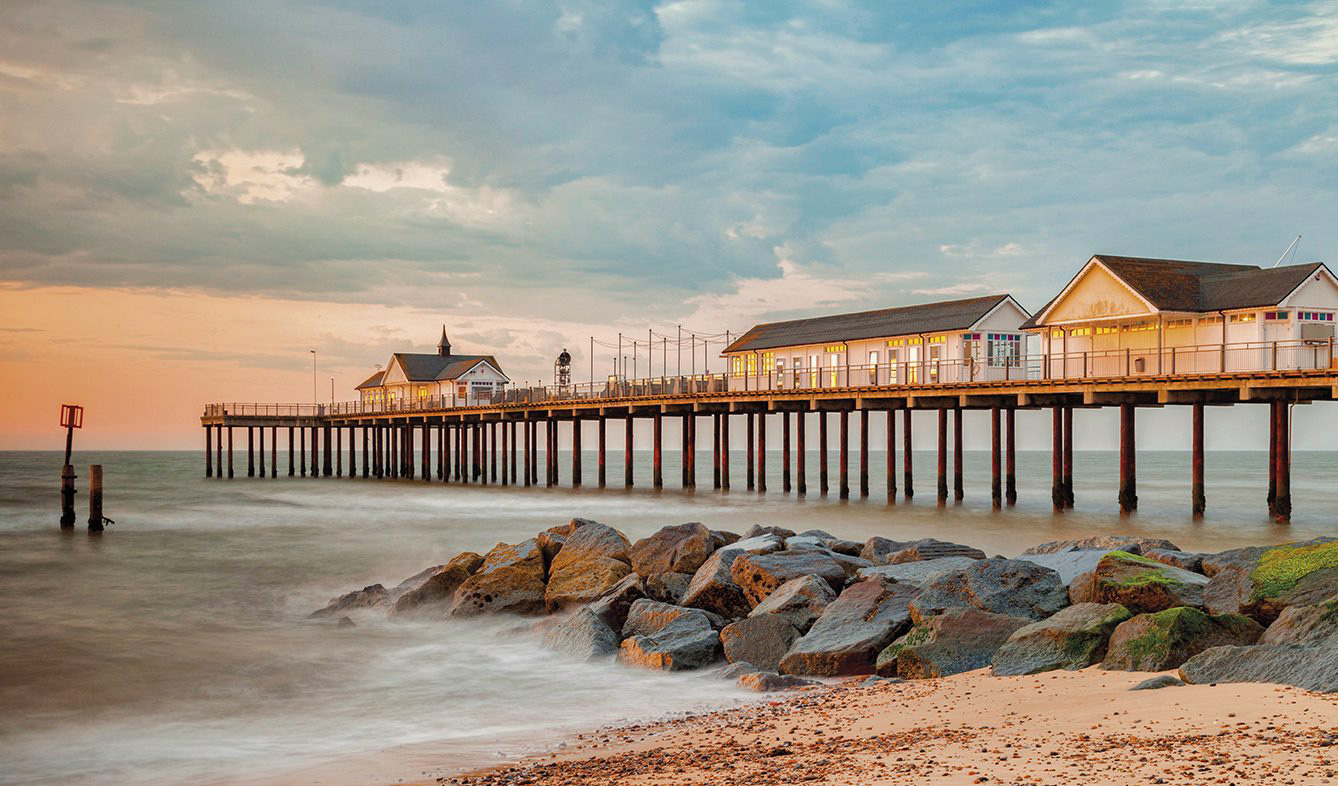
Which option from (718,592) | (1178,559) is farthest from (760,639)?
(1178,559)

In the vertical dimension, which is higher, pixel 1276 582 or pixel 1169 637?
pixel 1276 582

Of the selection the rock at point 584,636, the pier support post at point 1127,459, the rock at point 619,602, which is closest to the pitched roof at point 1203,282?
the pier support post at point 1127,459

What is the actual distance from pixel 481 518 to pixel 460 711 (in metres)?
25.7

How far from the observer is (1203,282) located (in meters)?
32.6

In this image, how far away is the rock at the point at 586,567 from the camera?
16688 mm

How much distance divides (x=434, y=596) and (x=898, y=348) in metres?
25.7

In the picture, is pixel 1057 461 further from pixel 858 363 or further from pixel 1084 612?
pixel 1084 612

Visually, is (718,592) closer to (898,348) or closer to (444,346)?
Answer: (898,348)

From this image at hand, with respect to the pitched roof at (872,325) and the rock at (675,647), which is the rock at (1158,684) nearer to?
the rock at (675,647)

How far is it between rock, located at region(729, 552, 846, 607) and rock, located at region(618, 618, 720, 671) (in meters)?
1.29

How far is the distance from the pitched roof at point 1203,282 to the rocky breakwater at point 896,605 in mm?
16782

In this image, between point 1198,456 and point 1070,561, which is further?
point 1198,456

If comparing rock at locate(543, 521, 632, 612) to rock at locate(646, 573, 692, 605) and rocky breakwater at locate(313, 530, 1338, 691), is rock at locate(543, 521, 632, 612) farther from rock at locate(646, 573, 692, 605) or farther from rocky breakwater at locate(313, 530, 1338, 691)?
rock at locate(646, 573, 692, 605)

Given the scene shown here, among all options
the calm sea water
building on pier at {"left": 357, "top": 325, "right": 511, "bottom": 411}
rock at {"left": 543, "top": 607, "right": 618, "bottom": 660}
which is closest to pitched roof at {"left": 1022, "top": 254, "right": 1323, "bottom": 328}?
the calm sea water
